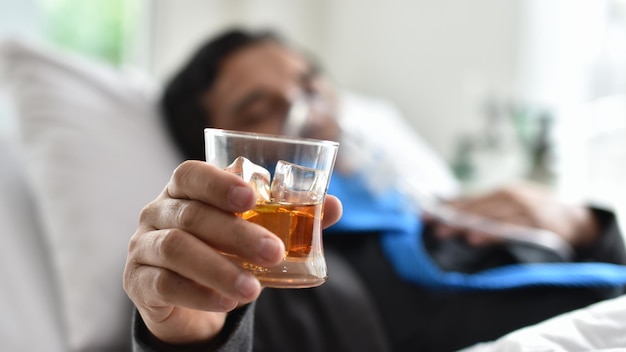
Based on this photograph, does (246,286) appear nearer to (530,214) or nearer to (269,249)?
(269,249)

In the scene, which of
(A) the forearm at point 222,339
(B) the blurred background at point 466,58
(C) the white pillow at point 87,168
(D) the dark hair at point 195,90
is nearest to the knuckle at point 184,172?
(A) the forearm at point 222,339

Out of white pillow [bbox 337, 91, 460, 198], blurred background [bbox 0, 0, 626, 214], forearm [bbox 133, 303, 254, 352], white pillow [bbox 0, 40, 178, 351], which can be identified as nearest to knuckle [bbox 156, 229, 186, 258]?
forearm [bbox 133, 303, 254, 352]

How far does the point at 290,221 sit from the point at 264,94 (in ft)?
3.25

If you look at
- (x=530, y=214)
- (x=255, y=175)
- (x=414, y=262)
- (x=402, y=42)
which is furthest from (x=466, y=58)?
(x=255, y=175)

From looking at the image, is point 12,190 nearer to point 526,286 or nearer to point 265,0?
point 526,286

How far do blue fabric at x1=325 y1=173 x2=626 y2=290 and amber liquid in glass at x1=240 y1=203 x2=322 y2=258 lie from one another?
67 cm

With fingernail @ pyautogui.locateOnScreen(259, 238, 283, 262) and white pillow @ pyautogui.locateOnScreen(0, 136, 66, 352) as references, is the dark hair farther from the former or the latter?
fingernail @ pyautogui.locateOnScreen(259, 238, 283, 262)

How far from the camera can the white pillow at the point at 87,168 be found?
1.17 meters

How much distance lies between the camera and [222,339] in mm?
736

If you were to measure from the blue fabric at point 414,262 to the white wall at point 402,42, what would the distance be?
4.84 feet

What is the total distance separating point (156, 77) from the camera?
9.48ft

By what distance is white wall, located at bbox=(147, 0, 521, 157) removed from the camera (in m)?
2.82

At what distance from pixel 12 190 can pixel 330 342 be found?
2.17 ft

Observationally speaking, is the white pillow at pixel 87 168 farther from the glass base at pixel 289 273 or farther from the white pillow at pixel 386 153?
the glass base at pixel 289 273
